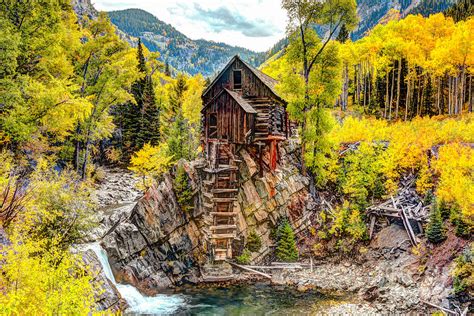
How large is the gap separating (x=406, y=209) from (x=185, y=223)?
13.5 m

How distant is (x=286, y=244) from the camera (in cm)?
2117

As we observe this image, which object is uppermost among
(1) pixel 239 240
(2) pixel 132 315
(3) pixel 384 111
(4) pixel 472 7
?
(4) pixel 472 7

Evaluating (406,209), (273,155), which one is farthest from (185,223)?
(406,209)

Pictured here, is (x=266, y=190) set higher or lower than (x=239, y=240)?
higher

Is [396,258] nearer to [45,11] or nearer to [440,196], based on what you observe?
[440,196]

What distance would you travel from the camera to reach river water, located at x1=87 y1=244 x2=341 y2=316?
640 inches

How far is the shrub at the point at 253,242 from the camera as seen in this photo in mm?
21344

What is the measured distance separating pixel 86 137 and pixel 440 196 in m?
28.2

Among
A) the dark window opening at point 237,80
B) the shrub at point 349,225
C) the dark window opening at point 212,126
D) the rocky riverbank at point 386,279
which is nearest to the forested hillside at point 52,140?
the dark window opening at point 212,126

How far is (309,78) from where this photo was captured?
78.1 feet

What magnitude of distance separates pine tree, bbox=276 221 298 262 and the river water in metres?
2.53

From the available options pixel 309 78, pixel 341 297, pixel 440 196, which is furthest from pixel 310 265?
pixel 309 78

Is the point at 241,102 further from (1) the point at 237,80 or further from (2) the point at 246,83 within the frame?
(1) the point at 237,80

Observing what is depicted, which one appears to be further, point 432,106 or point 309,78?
point 432,106
